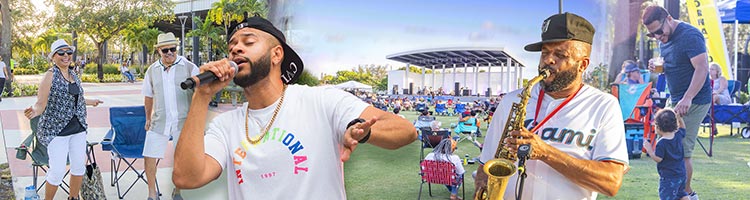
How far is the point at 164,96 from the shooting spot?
3.93 m

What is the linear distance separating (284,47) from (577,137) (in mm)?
1085

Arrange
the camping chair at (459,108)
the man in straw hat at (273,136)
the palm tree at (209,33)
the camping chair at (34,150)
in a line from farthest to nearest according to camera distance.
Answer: the camping chair at (459,108) → the camping chair at (34,150) → the palm tree at (209,33) → the man in straw hat at (273,136)

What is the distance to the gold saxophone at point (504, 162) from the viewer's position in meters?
2.08

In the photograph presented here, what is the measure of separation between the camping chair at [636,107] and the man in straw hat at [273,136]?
2685 millimetres

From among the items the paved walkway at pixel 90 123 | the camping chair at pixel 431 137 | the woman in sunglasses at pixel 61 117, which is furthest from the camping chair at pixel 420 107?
the woman in sunglasses at pixel 61 117

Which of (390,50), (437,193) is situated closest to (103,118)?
(390,50)

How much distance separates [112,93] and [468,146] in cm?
282

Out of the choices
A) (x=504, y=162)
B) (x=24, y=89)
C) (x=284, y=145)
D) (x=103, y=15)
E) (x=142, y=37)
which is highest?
(x=103, y=15)

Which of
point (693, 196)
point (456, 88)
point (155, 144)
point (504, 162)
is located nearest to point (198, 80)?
point (504, 162)

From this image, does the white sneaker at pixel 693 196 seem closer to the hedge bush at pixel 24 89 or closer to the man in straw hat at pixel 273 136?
the man in straw hat at pixel 273 136

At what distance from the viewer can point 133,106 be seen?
4.07 m

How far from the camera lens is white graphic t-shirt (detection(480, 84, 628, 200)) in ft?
6.52

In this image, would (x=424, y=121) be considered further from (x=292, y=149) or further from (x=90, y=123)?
(x=292, y=149)

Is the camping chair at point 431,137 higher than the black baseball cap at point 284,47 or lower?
lower
